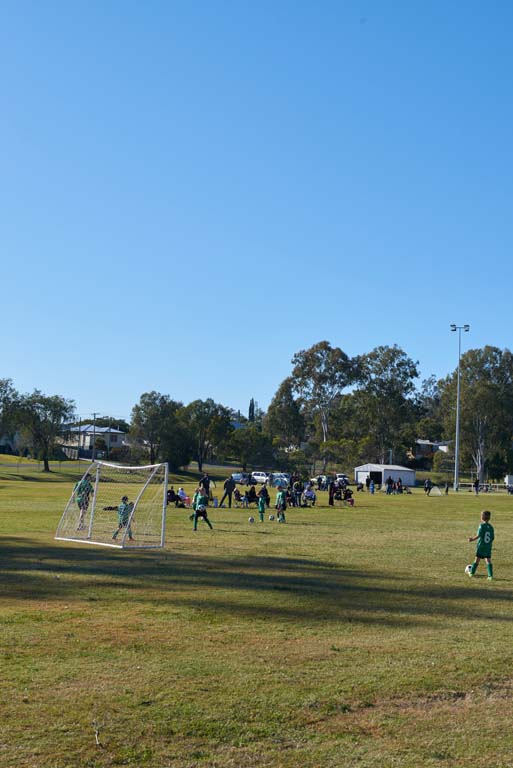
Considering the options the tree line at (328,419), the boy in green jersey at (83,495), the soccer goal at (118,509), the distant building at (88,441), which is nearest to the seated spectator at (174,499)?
the soccer goal at (118,509)

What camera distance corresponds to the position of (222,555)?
1992 cm

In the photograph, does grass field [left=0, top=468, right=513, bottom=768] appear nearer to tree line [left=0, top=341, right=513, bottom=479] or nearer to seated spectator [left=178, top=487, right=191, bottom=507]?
seated spectator [left=178, top=487, right=191, bottom=507]

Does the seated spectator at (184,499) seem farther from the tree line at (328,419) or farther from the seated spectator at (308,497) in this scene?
the tree line at (328,419)

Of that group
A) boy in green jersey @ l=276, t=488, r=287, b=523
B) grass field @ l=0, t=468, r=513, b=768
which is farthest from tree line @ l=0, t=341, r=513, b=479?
grass field @ l=0, t=468, r=513, b=768

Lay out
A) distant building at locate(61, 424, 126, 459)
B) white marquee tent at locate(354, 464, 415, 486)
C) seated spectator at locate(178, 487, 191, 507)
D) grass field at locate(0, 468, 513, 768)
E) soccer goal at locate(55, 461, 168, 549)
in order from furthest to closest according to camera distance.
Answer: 1. distant building at locate(61, 424, 126, 459)
2. white marquee tent at locate(354, 464, 415, 486)
3. seated spectator at locate(178, 487, 191, 507)
4. soccer goal at locate(55, 461, 168, 549)
5. grass field at locate(0, 468, 513, 768)

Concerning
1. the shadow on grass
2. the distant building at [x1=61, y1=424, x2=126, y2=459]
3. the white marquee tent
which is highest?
the distant building at [x1=61, y1=424, x2=126, y2=459]

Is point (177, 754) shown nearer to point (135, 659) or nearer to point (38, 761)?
point (38, 761)

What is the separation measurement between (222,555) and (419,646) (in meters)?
9.99

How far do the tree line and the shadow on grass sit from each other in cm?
7898

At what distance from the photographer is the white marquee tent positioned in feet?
265

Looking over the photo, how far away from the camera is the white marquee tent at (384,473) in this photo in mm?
80750

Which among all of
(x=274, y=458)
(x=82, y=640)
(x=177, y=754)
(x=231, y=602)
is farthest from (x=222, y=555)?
(x=274, y=458)

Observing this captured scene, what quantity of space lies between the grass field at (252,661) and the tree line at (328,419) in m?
78.7

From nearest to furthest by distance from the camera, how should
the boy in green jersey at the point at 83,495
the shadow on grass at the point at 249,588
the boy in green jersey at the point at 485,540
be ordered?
the shadow on grass at the point at 249,588
the boy in green jersey at the point at 485,540
the boy in green jersey at the point at 83,495
